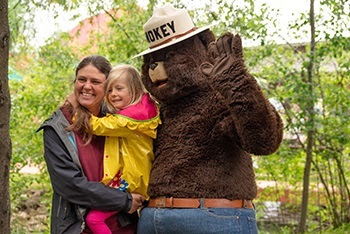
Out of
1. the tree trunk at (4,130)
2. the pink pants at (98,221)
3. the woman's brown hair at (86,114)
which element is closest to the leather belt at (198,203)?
the pink pants at (98,221)

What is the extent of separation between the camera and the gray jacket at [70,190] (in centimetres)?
302

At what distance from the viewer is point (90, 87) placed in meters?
3.25

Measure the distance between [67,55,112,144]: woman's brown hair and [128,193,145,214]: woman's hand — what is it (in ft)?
1.20

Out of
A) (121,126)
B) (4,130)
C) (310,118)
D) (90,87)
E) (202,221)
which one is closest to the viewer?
(202,221)

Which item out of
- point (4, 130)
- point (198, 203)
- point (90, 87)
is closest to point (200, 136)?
point (198, 203)

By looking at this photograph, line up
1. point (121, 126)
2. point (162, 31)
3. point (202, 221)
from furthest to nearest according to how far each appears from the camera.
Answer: point (162, 31), point (121, 126), point (202, 221)

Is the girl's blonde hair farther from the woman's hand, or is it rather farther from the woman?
the woman's hand

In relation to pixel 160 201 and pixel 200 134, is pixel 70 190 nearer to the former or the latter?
pixel 160 201

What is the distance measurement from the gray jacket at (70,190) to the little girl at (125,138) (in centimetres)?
6

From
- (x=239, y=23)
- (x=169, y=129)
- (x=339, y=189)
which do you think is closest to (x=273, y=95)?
(x=239, y=23)

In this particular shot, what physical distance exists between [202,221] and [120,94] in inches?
30.2

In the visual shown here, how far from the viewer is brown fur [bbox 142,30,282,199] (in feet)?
9.11

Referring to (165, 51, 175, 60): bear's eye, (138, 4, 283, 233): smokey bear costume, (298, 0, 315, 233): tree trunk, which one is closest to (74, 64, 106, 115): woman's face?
(138, 4, 283, 233): smokey bear costume

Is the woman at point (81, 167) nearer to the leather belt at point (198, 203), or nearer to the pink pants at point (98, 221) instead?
the pink pants at point (98, 221)
